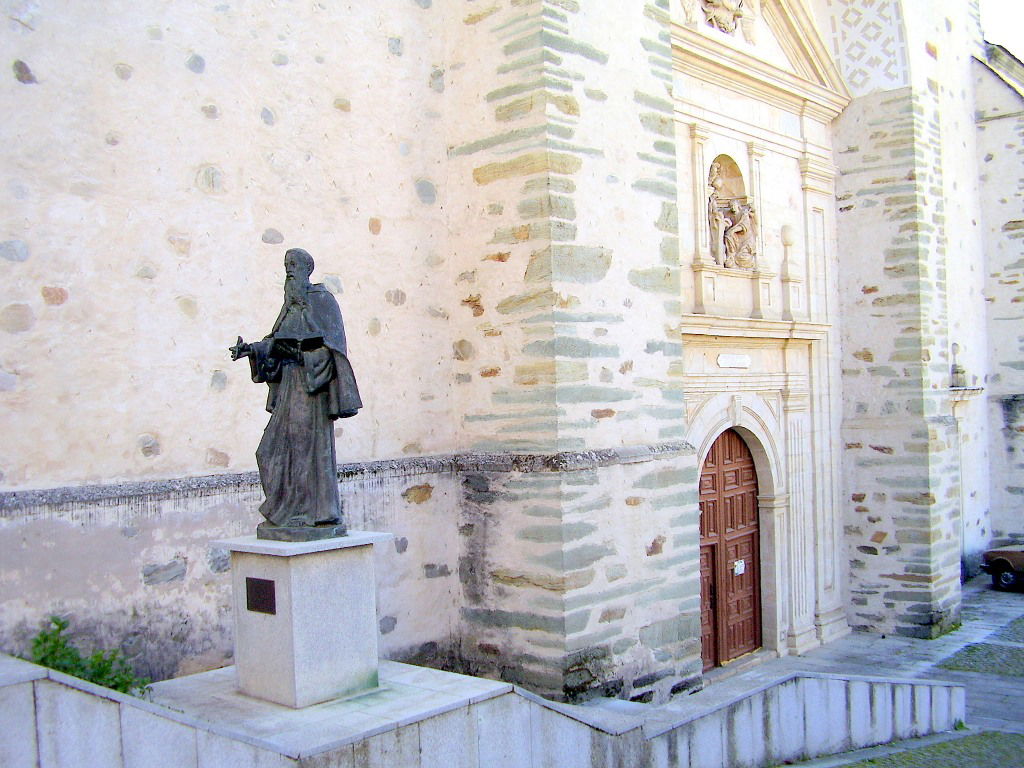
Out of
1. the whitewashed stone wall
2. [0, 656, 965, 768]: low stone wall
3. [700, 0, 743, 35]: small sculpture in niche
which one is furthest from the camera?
the whitewashed stone wall

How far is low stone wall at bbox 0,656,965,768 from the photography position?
3.59m

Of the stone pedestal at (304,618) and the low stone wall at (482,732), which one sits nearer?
the low stone wall at (482,732)

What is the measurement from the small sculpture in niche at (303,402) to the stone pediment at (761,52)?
16.5 ft

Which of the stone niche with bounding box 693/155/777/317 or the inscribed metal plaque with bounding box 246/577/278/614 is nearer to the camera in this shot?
the inscribed metal plaque with bounding box 246/577/278/614

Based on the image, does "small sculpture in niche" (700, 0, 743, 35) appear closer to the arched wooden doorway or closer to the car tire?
the arched wooden doorway

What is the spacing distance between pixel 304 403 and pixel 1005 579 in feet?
35.2

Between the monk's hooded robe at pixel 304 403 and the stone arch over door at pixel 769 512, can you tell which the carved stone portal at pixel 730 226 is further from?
the monk's hooded robe at pixel 304 403

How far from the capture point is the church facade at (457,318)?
4742mm

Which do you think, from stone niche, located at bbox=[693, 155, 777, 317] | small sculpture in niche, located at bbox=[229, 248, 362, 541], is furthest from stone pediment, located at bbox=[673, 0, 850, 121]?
small sculpture in niche, located at bbox=[229, 248, 362, 541]

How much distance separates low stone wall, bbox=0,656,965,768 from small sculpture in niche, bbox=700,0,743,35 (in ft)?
18.8

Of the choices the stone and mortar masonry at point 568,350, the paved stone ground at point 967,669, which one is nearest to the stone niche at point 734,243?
the stone and mortar masonry at point 568,350

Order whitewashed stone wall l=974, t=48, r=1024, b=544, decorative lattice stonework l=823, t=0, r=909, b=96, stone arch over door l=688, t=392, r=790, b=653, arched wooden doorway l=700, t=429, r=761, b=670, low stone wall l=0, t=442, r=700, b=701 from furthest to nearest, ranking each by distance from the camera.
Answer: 1. whitewashed stone wall l=974, t=48, r=1024, b=544
2. decorative lattice stonework l=823, t=0, r=909, b=96
3. stone arch over door l=688, t=392, r=790, b=653
4. arched wooden doorway l=700, t=429, r=761, b=670
5. low stone wall l=0, t=442, r=700, b=701

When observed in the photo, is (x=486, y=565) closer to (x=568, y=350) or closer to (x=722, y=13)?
(x=568, y=350)

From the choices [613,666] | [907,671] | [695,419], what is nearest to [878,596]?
[907,671]
